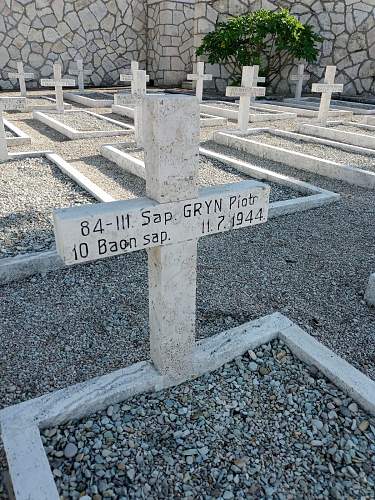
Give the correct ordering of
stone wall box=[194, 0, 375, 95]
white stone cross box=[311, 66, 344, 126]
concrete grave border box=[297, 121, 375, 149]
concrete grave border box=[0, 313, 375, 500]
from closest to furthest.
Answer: concrete grave border box=[0, 313, 375, 500]
concrete grave border box=[297, 121, 375, 149]
white stone cross box=[311, 66, 344, 126]
stone wall box=[194, 0, 375, 95]

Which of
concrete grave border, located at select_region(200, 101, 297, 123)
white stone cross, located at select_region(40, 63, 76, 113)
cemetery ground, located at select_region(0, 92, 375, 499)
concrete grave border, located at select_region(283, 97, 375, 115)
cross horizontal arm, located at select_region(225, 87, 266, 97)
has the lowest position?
cemetery ground, located at select_region(0, 92, 375, 499)

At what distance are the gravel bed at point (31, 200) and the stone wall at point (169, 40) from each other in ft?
38.8

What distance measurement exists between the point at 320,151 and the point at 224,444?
6002mm

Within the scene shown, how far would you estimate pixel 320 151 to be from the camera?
6879 millimetres

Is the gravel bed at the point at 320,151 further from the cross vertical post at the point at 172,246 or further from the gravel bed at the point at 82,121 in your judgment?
the cross vertical post at the point at 172,246

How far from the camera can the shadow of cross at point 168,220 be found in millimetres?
1511

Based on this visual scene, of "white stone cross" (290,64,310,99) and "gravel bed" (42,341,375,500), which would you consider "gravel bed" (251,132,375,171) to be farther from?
"white stone cross" (290,64,310,99)

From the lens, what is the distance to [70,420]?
177 centimetres

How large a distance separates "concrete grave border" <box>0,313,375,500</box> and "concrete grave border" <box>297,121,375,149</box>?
226 inches

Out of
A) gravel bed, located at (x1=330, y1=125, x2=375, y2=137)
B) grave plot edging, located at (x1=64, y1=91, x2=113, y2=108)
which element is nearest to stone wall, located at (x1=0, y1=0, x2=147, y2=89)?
grave plot edging, located at (x1=64, y1=91, x2=113, y2=108)

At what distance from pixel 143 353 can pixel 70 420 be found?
1.93ft

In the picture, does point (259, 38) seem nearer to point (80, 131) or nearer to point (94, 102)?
point (94, 102)

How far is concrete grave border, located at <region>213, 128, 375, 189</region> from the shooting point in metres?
5.29

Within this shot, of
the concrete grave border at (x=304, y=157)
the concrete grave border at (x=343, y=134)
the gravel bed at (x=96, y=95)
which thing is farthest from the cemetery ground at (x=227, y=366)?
the gravel bed at (x=96, y=95)
